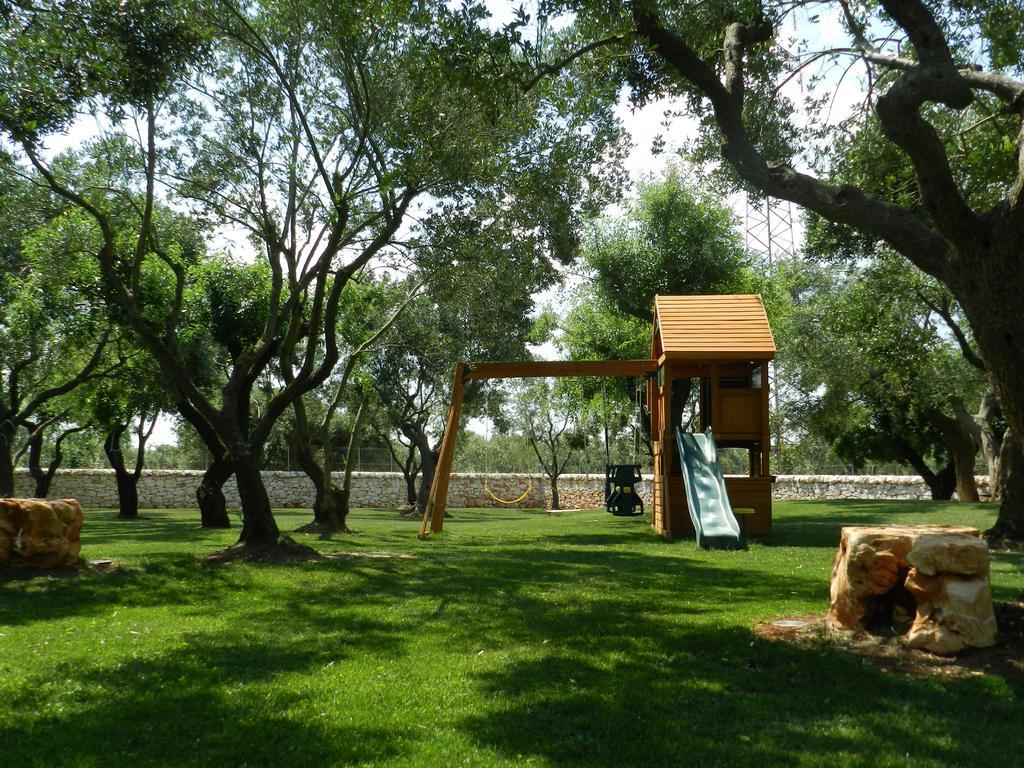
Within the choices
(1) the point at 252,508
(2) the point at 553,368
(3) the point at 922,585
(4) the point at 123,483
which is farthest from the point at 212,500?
(3) the point at 922,585

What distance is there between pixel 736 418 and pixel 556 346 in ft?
44.9

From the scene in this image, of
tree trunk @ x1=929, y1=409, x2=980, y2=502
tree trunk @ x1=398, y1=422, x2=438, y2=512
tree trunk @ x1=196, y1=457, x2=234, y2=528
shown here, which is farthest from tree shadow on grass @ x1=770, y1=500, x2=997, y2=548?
tree trunk @ x1=398, y1=422, x2=438, y2=512

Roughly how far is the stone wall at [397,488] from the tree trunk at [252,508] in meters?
25.4

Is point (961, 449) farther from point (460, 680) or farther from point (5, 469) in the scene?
point (5, 469)

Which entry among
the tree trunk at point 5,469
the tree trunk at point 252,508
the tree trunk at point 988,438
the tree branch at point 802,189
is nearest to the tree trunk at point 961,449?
the tree trunk at point 988,438

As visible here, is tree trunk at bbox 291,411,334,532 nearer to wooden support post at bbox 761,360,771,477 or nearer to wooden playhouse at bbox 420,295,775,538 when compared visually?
wooden playhouse at bbox 420,295,775,538

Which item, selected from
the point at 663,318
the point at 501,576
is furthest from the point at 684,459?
Answer: the point at 501,576

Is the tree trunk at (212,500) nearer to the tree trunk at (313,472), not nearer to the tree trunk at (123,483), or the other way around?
the tree trunk at (313,472)

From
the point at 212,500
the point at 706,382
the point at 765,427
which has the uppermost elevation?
the point at 706,382

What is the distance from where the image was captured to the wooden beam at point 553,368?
19.0 metres

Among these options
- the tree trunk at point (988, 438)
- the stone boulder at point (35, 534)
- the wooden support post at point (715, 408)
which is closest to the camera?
the stone boulder at point (35, 534)

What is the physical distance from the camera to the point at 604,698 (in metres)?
5.34

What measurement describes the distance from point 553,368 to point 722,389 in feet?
11.7

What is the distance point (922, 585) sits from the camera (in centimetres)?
618
